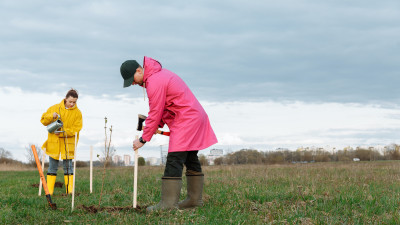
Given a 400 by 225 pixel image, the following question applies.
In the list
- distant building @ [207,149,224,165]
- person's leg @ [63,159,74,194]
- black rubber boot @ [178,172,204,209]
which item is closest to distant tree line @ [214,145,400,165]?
distant building @ [207,149,224,165]

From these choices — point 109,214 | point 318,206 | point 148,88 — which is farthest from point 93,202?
point 318,206

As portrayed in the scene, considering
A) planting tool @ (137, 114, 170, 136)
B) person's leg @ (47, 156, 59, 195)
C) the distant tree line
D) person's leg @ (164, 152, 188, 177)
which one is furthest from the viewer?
the distant tree line

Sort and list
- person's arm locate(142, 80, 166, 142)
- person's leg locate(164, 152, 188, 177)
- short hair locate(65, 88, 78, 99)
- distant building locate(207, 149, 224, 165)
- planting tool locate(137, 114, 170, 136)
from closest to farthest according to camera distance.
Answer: person's arm locate(142, 80, 166, 142) → person's leg locate(164, 152, 188, 177) → planting tool locate(137, 114, 170, 136) → short hair locate(65, 88, 78, 99) → distant building locate(207, 149, 224, 165)

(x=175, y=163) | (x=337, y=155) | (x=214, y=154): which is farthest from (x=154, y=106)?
(x=337, y=155)

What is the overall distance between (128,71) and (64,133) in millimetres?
3541

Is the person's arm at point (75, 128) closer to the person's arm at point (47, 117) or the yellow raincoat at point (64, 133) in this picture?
the yellow raincoat at point (64, 133)

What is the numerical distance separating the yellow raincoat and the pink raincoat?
345cm

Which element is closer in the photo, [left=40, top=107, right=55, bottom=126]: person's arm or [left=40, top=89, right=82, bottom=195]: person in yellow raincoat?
[left=40, top=107, right=55, bottom=126]: person's arm

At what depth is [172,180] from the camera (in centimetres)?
516

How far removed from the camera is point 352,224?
14.2 ft

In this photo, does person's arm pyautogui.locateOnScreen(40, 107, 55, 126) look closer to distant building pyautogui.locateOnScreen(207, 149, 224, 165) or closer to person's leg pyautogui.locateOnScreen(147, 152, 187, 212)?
person's leg pyautogui.locateOnScreen(147, 152, 187, 212)

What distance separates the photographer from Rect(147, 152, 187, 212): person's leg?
16.9 ft

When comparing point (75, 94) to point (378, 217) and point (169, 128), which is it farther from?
point (378, 217)

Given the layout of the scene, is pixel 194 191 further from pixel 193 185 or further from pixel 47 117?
pixel 47 117
